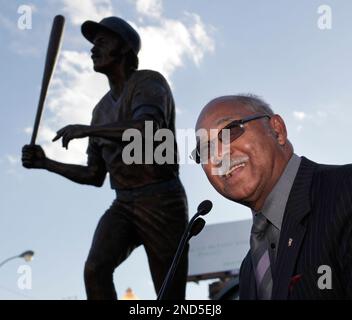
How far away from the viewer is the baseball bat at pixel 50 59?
5133 mm

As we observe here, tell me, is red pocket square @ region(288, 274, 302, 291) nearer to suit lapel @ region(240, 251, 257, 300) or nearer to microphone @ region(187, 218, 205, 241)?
suit lapel @ region(240, 251, 257, 300)

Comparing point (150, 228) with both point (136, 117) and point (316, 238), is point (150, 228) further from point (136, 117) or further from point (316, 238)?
point (316, 238)

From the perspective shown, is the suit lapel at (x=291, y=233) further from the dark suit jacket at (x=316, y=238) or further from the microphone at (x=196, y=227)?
the microphone at (x=196, y=227)

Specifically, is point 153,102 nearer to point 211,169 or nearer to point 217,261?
point 211,169

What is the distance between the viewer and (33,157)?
5145mm

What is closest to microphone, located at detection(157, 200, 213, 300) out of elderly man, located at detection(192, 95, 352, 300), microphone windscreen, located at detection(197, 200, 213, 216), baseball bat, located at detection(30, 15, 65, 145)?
microphone windscreen, located at detection(197, 200, 213, 216)

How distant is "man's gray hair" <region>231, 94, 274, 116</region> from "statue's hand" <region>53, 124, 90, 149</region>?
1.54 metres

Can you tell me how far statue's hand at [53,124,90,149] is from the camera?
4.54 m

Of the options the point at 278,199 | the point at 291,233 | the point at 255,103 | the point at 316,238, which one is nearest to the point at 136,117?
the point at 255,103

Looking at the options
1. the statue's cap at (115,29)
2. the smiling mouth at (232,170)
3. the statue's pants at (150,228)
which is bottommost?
the smiling mouth at (232,170)

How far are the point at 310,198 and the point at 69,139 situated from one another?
85.3 inches

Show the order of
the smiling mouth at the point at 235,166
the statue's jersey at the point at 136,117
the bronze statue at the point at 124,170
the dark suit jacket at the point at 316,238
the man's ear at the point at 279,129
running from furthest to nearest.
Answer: the statue's jersey at the point at 136,117
the bronze statue at the point at 124,170
the man's ear at the point at 279,129
the smiling mouth at the point at 235,166
the dark suit jacket at the point at 316,238

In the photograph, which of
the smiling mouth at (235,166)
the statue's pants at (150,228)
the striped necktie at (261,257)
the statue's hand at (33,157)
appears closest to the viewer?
the striped necktie at (261,257)

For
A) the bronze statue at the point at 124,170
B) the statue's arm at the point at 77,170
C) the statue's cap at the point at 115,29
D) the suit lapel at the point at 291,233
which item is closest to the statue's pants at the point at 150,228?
the bronze statue at the point at 124,170
